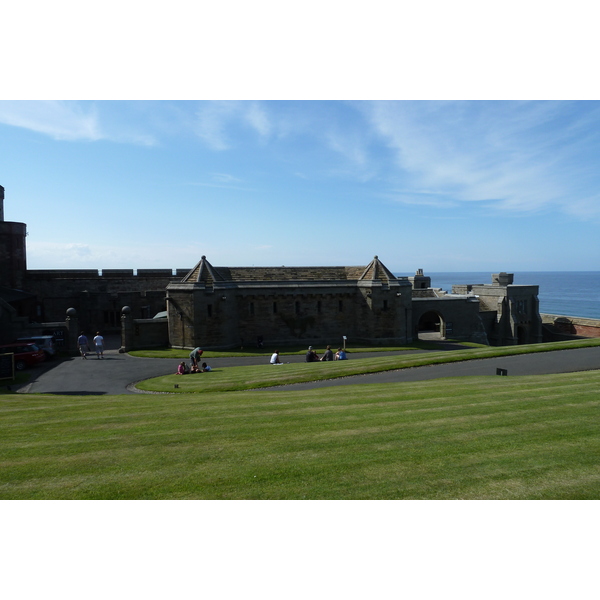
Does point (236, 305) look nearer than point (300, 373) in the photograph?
No

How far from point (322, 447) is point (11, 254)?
40.2 metres

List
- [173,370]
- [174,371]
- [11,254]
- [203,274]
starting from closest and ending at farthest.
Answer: [174,371], [173,370], [203,274], [11,254]

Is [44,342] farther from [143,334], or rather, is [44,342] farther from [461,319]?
[461,319]

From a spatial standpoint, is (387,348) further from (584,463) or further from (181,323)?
(584,463)

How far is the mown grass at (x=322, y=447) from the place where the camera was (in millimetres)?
6812

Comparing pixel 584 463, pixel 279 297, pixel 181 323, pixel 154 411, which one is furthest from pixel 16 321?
pixel 584 463

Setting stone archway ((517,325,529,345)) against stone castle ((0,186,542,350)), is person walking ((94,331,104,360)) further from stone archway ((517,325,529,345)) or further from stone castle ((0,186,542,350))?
stone archway ((517,325,529,345))

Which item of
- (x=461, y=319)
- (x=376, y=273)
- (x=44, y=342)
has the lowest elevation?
(x=44, y=342)

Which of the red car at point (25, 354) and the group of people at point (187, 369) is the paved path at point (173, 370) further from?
the group of people at point (187, 369)

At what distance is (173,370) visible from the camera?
25234 mm

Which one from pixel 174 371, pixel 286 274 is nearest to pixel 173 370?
pixel 174 371

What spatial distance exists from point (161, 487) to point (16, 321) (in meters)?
27.2

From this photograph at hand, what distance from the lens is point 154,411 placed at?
40.3 ft

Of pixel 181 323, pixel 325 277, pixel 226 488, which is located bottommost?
pixel 226 488
